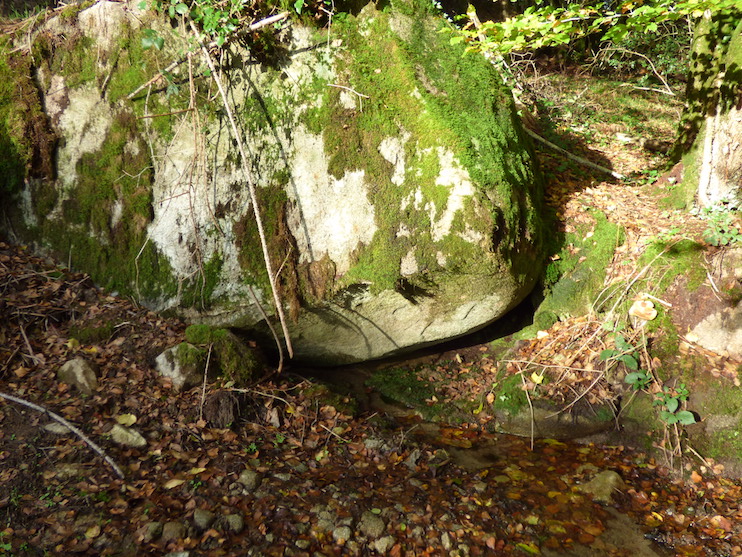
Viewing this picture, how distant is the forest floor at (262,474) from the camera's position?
2992mm

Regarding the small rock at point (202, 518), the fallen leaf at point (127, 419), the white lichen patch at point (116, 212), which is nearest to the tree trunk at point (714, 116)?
the small rock at point (202, 518)

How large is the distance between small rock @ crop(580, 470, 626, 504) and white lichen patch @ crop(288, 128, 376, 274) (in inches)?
108

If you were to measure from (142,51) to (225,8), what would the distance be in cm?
115

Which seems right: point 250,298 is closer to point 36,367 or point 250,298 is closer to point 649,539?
point 36,367

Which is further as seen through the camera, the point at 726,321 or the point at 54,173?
the point at 54,173

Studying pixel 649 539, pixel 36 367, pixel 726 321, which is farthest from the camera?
pixel 726 321

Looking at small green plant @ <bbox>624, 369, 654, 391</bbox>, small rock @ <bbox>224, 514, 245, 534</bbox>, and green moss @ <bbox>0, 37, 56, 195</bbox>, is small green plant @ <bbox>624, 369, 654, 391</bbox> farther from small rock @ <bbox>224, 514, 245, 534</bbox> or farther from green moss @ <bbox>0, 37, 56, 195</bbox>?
green moss @ <bbox>0, 37, 56, 195</bbox>

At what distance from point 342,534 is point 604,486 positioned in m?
2.12

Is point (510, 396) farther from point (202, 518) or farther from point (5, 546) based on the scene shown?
point (5, 546)

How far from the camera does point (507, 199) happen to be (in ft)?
14.6

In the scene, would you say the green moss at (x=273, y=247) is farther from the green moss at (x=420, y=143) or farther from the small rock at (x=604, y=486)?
the small rock at (x=604, y=486)

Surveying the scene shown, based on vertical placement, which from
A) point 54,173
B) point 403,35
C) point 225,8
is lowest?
point 54,173

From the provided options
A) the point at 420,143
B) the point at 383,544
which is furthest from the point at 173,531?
the point at 420,143

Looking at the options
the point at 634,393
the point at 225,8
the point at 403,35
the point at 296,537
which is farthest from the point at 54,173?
the point at 634,393
